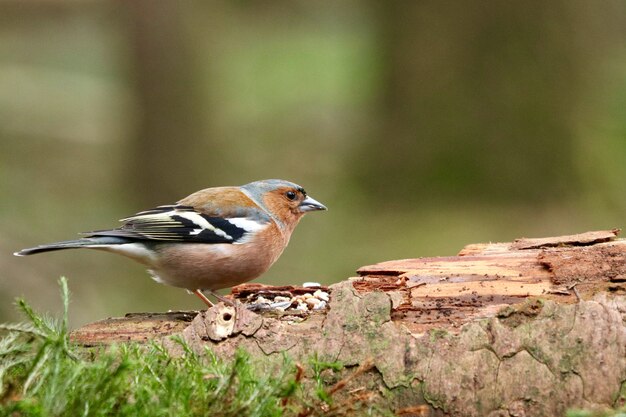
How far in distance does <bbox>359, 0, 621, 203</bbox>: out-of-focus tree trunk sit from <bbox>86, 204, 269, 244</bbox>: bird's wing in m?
4.83

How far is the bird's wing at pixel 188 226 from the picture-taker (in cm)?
581

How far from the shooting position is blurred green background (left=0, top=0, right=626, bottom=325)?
33.3 ft

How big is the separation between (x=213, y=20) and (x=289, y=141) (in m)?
2.76

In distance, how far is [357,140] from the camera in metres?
11.5

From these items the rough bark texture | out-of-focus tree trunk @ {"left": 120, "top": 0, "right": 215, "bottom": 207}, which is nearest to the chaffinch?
the rough bark texture

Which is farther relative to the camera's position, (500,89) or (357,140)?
(357,140)

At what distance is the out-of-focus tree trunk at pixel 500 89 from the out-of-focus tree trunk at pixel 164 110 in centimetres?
285

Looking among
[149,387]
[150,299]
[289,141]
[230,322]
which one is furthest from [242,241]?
[289,141]

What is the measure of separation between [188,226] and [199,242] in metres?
0.15

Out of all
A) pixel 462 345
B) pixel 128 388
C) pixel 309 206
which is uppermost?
pixel 309 206

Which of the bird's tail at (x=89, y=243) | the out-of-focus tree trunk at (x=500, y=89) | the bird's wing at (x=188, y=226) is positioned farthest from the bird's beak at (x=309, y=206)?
the out-of-focus tree trunk at (x=500, y=89)

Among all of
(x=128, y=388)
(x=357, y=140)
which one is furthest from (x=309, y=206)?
(x=357, y=140)

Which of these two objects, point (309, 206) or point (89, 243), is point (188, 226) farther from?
point (309, 206)

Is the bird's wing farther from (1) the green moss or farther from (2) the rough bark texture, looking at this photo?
(1) the green moss
